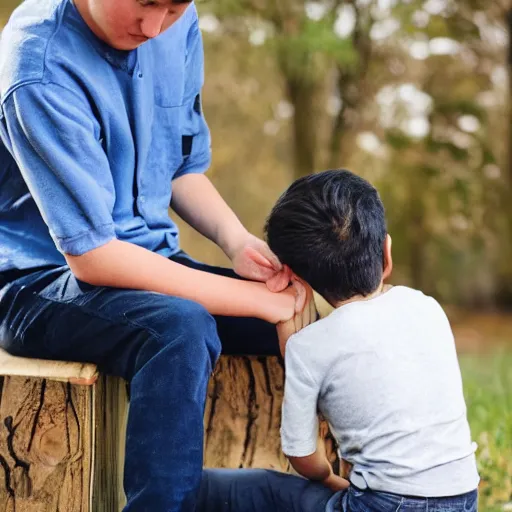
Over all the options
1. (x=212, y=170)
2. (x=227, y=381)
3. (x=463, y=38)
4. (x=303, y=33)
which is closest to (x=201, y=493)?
(x=227, y=381)

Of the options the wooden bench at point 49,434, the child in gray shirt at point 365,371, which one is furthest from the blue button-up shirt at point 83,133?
the child in gray shirt at point 365,371

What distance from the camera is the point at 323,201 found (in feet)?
6.02

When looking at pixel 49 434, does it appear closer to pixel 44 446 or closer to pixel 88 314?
pixel 44 446

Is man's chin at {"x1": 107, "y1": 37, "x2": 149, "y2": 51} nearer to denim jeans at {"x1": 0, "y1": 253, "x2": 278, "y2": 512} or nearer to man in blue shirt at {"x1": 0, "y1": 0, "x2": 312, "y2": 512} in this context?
man in blue shirt at {"x1": 0, "y1": 0, "x2": 312, "y2": 512}

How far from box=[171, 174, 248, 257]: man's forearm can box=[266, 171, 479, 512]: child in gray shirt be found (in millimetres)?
406

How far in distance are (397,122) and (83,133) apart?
476 cm

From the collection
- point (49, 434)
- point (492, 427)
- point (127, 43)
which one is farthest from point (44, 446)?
point (492, 427)

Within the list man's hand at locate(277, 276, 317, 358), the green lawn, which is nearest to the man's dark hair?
man's hand at locate(277, 276, 317, 358)

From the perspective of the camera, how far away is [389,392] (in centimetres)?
176

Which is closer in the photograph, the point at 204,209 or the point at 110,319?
the point at 110,319

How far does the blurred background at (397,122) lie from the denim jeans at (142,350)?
11.5 feet

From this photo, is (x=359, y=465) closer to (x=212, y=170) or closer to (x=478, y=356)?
(x=478, y=356)

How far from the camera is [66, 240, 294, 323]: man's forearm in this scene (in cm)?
186

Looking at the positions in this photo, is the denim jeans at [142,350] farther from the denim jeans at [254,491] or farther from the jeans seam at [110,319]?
the denim jeans at [254,491]
